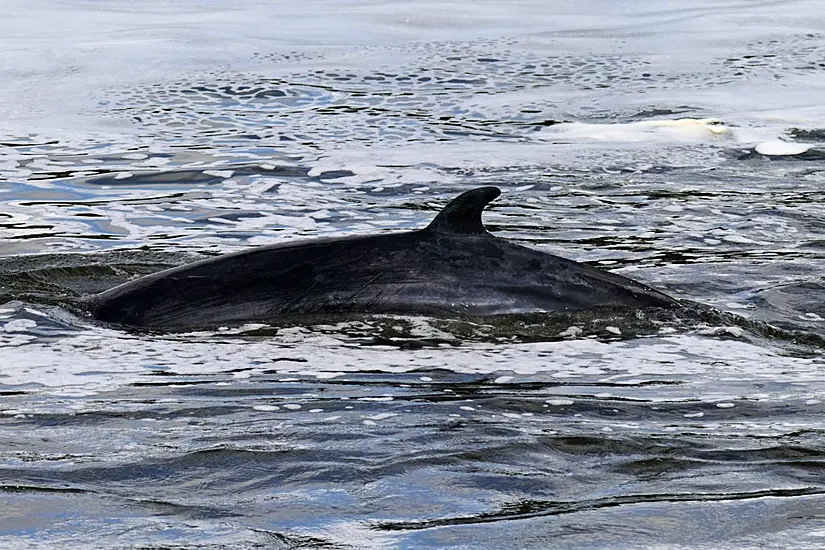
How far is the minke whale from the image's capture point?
5.93 m

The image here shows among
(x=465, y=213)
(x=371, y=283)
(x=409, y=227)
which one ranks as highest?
(x=465, y=213)

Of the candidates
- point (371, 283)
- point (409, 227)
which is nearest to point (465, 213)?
point (371, 283)

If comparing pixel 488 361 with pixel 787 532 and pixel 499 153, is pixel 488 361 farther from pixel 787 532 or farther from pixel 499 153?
pixel 499 153

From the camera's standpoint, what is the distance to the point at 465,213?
19.3 ft

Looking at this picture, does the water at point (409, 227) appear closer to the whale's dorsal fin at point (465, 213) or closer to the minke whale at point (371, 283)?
the minke whale at point (371, 283)

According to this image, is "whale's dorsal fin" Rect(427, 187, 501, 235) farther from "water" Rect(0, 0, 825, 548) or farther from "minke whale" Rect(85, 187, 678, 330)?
"water" Rect(0, 0, 825, 548)

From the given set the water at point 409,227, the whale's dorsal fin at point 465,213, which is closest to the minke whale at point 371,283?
the whale's dorsal fin at point 465,213

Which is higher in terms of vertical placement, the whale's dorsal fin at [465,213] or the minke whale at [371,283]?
the whale's dorsal fin at [465,213]

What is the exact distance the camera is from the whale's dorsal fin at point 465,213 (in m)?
5.77

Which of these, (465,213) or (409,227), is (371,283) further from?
(409,227)

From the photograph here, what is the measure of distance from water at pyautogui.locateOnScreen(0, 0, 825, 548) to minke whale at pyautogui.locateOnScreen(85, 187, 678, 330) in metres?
0.13

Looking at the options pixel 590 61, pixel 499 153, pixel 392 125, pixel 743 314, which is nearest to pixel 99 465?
pixel 743 314

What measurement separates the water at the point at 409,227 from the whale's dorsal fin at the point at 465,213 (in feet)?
1.31

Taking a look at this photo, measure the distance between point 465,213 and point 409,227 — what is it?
2.55 m
